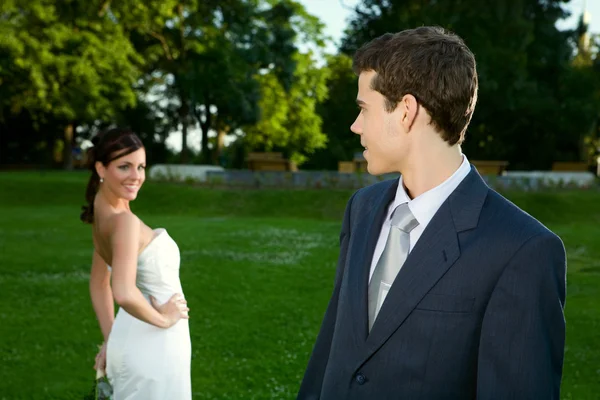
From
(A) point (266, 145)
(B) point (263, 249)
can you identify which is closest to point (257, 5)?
(A) point (266, 145)

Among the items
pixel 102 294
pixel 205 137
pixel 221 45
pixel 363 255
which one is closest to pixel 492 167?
pixel 221 45

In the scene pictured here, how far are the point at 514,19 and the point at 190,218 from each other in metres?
22.4

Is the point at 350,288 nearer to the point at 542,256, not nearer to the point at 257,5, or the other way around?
the point at 542,256

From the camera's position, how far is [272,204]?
2888 centimetres

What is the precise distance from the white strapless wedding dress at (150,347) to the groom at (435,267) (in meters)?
1.84

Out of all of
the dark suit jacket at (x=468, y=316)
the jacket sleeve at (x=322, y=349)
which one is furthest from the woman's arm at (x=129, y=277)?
the dark suit jacket at (x=468, y=316)

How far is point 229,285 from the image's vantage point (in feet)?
49.3

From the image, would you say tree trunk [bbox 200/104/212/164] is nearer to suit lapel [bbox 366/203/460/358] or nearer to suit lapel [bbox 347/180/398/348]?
suit lapel [bbox 347/180/398/348]

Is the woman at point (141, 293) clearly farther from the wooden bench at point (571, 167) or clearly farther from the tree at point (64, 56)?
the wooden bench at point (571, 167)

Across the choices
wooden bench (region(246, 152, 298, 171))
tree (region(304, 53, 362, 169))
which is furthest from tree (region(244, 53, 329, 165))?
wooden bench (region(246, 152, 298, 171))

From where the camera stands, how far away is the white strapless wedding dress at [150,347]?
14.0 ft

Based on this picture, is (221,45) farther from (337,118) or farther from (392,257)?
(392,257)

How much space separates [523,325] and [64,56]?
117 ft

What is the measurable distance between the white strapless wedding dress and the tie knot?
2025 mm
